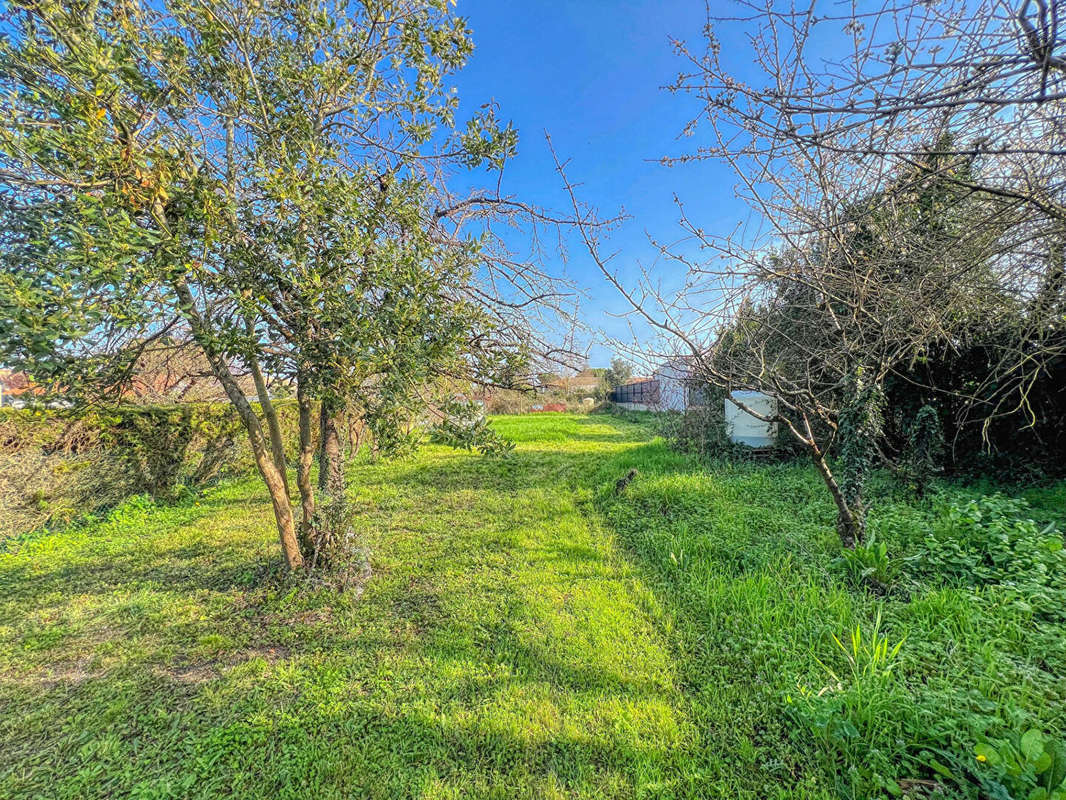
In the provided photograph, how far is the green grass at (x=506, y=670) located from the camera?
181cm

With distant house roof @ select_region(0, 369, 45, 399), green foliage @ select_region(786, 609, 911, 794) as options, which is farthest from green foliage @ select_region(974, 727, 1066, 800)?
distant house roof @ select_region(0, 369, 45, 399)

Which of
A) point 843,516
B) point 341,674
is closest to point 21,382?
point 341,674

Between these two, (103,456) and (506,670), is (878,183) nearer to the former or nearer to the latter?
(506,670)

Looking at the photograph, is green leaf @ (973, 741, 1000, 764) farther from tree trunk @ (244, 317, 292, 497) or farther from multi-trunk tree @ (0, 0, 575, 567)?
tree trunk @ (244, 317, 292, 497)

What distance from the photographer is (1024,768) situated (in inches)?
57.2

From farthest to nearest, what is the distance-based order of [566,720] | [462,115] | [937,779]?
[462,115] → [566,720] → [937,779]

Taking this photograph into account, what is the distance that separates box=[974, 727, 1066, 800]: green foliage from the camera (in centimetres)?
141

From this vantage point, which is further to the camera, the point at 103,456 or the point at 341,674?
the point at 103,456

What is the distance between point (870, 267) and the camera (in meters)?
2.49

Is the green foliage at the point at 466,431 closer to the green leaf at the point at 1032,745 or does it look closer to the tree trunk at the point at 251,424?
the tree trunk at the point at 251,424

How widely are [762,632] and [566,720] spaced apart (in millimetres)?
1458

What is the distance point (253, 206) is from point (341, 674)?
3.10 m

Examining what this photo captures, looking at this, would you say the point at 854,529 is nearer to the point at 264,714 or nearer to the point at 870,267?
the point at 870,267

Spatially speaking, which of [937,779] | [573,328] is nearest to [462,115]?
[573,328]
